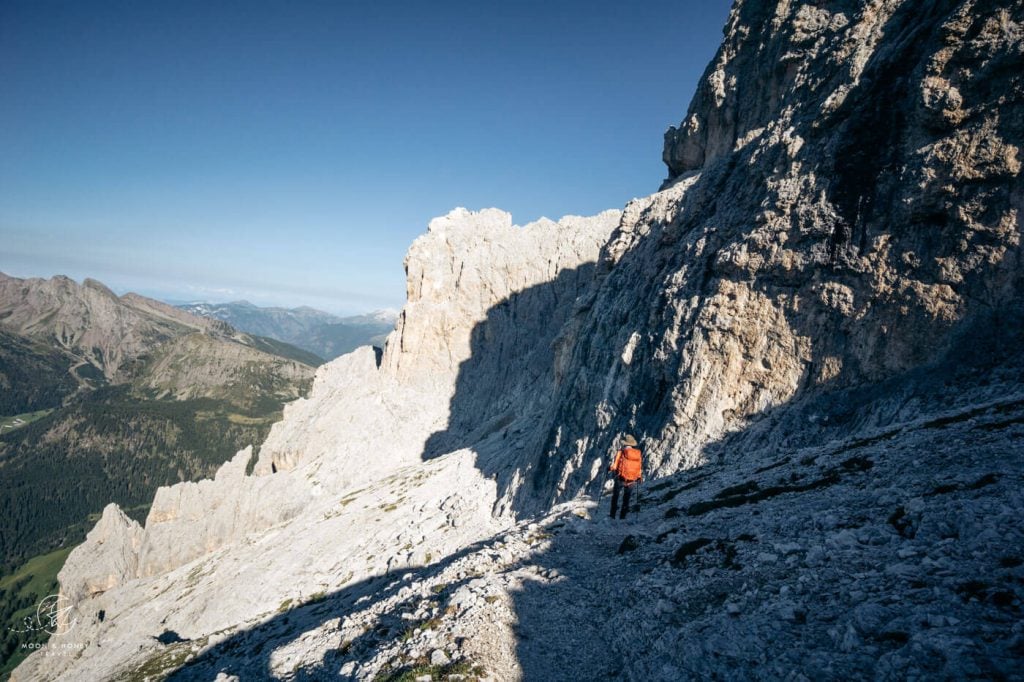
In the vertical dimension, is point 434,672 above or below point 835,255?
below

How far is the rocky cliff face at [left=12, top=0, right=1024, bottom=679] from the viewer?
701 inches

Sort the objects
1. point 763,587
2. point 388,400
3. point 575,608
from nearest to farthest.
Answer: point 763,587 → point 575,608 → point 388,400

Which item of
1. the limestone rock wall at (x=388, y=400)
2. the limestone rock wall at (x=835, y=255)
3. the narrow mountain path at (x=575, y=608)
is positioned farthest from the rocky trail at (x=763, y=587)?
the limestone rock wall at (x=388, y=400)

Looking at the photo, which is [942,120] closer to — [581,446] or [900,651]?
[900,651]

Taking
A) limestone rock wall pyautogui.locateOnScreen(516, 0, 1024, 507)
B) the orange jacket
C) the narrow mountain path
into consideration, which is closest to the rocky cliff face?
limestone rock wall pyautogui.locateOnScreen(516, 0, 1024, 507)

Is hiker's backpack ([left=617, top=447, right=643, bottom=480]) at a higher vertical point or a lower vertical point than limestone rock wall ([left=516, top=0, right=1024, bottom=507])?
lower

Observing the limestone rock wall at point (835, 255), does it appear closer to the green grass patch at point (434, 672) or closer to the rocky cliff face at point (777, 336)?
the rocky cliff face at point (777, 336)

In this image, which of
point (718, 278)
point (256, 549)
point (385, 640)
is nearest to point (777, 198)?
point (718, 278)

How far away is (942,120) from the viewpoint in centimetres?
2406

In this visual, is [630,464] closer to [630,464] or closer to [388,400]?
[630,464]

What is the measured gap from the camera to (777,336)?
29547 mm

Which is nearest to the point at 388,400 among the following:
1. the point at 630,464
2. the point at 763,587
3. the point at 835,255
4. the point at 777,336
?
the point at 777,336

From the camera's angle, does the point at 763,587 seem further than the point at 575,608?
No

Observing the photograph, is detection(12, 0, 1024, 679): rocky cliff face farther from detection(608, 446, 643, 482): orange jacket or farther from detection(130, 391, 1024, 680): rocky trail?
detection(608, 446, 643, 482): orange jacket
